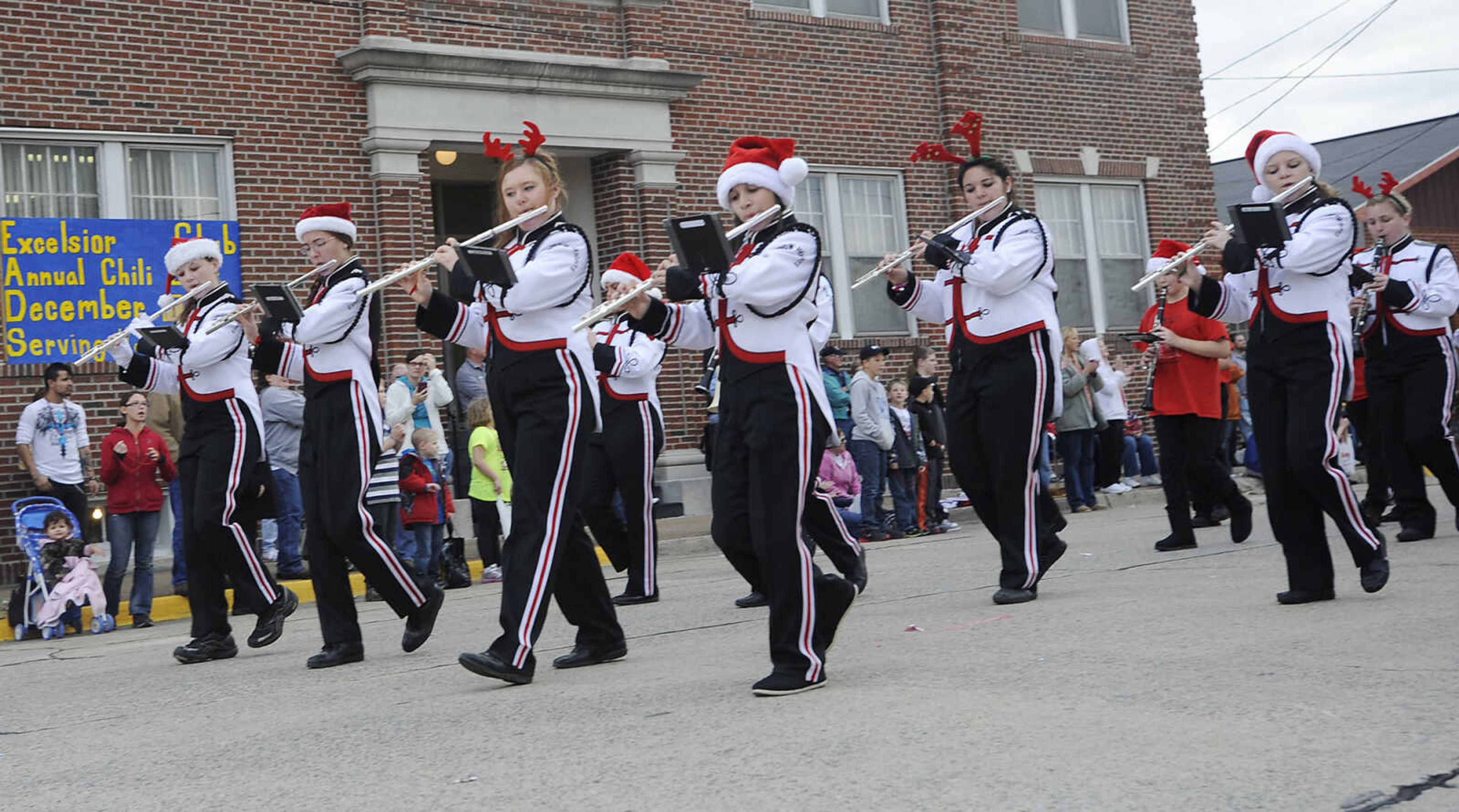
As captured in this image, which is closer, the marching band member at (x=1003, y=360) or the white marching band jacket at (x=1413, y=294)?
the marching band member at (x=1003, y=360)

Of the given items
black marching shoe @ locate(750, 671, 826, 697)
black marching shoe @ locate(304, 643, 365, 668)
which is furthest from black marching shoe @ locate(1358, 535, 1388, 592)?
black marching shoe @ locate(304, 643, 365, 668)

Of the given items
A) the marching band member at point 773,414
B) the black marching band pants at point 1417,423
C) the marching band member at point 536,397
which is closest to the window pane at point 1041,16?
the black marching band pants at point 1417,423

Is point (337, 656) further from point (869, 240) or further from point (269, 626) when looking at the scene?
point (869, 240)

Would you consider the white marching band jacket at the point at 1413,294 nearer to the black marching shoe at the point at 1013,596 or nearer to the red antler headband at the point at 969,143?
the red antler headband at the point at 969,143

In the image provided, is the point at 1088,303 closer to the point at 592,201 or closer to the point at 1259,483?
the point at 1259,483

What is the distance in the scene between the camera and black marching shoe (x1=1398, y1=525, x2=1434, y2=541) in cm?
963

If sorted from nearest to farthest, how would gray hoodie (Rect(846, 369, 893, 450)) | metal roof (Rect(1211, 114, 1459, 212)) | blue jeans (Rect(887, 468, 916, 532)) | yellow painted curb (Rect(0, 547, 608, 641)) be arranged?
yellow painted curb (Rect(0, 547, 608, 641))
gray hoodie (Rect(846, 369, 893, 450))
blue jeans (Rect(887, 468, 916, 532))
metal roof (Rect(1211, 114, 1459, 212))

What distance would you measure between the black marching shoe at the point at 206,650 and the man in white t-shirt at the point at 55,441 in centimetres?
467

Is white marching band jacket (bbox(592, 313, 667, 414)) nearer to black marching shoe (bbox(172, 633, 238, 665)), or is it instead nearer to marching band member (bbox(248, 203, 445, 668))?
marching band member (bbox(248, 203, 445, 668))

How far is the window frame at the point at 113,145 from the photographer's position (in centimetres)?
1340

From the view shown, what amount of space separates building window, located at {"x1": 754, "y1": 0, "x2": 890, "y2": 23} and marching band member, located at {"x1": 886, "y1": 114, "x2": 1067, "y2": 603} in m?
10.6

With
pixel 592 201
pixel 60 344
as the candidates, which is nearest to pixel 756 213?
pixel 60 344

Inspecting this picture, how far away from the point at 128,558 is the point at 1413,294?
874 centimetres

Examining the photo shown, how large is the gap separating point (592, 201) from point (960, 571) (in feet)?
27.4
